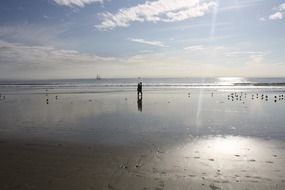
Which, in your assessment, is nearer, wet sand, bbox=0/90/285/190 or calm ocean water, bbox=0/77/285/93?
wet sand, bbox=0/90/285/190

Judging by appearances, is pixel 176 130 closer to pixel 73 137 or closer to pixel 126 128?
pixel 126 128

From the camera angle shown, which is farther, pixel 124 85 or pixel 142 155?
pixel 124 85

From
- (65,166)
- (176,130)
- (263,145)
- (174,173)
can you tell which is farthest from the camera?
(176,130)

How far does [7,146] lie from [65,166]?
13.8ft

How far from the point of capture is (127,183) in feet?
27.3

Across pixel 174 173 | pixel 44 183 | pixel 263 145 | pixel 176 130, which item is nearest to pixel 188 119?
pixel 176 130

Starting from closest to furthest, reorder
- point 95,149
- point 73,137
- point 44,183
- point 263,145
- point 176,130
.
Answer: point 44,183 < point 95,149 < point 263,145 < point 73,137 < point 176,130

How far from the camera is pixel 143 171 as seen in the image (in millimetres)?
9336

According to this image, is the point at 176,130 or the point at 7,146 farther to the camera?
the point at 176,130

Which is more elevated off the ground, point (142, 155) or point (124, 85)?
point (142, 155)

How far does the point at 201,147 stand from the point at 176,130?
12.8 ft

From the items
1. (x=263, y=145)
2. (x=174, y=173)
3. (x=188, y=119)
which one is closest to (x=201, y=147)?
(x=263, y=145)

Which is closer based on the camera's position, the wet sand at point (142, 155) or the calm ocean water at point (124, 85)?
the wet sand at point (142, 155)

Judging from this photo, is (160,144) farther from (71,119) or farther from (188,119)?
(71,119)
